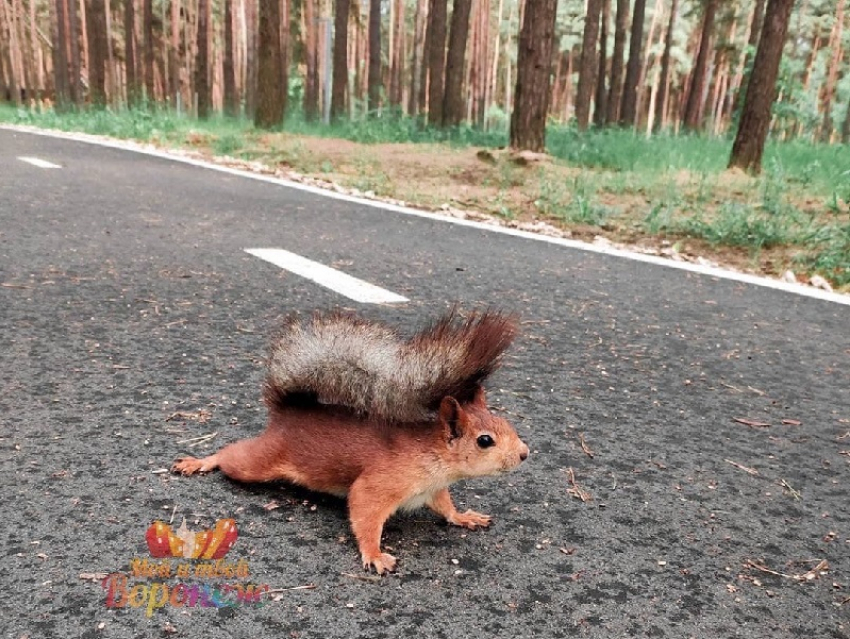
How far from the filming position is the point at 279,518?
7.41ft

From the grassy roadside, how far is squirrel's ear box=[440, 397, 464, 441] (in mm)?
6247

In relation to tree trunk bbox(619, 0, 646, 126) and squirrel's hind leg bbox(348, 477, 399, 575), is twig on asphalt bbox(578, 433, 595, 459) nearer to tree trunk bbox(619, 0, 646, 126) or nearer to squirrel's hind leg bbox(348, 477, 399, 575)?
squirrel's hind leg bbox(348, 477, 399, 575)

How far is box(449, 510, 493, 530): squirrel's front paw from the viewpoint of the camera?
7.59 feet

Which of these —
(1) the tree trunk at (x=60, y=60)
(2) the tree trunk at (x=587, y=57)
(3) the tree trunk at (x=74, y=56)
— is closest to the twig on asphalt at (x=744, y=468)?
(2) the tree trunk at (x=587, y=57)

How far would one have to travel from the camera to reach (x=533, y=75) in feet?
46.8

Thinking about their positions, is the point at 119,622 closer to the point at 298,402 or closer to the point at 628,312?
the point at 298,402

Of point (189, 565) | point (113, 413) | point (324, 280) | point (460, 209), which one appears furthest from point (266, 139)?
point (189, 565)

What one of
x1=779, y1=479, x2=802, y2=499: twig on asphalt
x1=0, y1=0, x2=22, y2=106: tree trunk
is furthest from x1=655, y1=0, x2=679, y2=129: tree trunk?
x1=0, y1=0, x2=22, y2=106: tree trunk

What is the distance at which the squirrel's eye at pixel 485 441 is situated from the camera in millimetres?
2117

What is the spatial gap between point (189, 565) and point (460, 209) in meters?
8.84

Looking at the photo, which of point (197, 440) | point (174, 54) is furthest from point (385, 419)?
point (174, 54)

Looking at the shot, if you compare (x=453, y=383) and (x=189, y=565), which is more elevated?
(x=453, y=383)

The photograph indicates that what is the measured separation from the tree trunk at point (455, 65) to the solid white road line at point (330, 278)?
57.1 ft

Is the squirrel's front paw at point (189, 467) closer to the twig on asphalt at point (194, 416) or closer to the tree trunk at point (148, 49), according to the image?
the twig on asphalt at point (194, 416)
